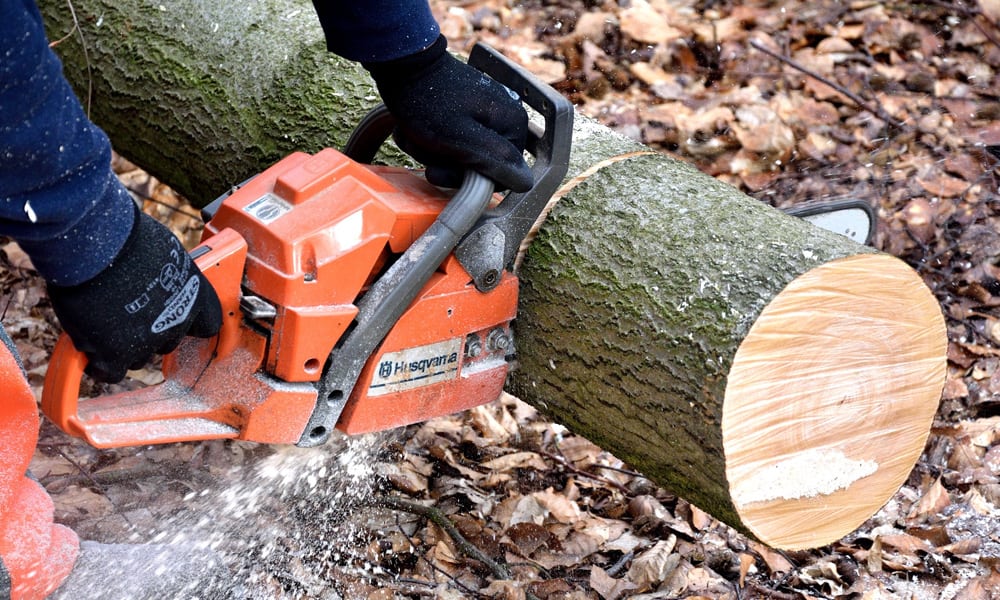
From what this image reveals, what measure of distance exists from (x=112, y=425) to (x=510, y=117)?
116 cm

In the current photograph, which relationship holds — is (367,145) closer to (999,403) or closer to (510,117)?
(510,117)

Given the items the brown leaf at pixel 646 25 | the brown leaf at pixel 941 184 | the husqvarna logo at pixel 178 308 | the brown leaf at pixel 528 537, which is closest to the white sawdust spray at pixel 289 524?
the brown leaf at pixel 528 537

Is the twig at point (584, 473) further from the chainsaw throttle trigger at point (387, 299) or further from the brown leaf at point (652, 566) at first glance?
the chainsaw throttle trigger at point (387, 299)

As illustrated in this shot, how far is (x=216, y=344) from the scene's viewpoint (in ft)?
7.26

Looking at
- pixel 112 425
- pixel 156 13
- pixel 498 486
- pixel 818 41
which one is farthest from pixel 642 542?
pixel 818 41

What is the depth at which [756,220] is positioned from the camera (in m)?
2.39

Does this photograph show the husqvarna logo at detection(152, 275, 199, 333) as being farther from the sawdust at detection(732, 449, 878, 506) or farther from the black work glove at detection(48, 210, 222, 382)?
the sawdust at detection(732, 449, 878, 506)

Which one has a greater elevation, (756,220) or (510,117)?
(510,117)

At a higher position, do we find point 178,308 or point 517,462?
point 178,308

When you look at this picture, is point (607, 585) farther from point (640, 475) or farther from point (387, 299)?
point (387, 299)

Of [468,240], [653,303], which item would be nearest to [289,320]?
[468,240]

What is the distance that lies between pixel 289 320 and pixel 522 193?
2.18 feet

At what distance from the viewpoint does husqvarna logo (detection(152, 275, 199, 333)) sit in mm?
1967

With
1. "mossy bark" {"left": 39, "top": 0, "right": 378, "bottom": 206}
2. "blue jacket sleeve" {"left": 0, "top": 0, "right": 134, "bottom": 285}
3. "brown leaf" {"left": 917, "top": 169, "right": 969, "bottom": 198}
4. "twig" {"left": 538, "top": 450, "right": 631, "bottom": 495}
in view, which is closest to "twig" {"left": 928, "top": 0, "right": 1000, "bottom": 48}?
"brown leaf" {"left": 917, "top": 169, "right": 969, "bottom": 198}
